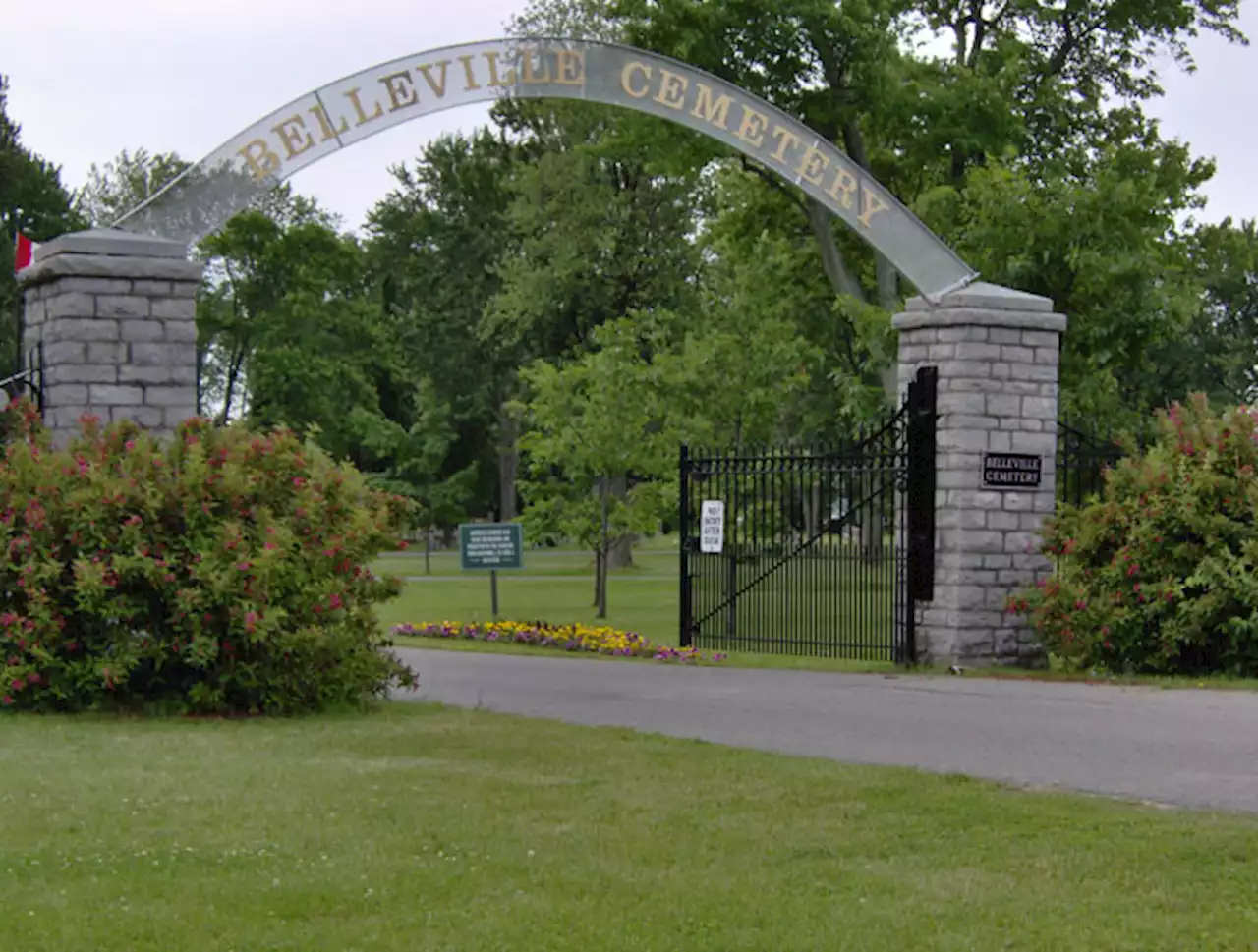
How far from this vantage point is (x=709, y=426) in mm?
29062

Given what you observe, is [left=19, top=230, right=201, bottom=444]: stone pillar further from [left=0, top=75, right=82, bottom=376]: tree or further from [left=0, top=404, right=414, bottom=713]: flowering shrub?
[left=0, top=75, right=82, bottom=376]: tree

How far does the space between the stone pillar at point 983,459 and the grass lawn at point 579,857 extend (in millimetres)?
7011

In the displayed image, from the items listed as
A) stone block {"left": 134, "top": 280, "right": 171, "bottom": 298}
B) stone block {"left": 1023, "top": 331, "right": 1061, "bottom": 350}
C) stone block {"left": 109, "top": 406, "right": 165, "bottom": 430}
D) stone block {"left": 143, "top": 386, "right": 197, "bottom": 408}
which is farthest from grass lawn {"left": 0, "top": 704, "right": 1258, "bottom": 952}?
stone block {"left": 1023, "top": 331, "right": 1061, "bottom": 350}

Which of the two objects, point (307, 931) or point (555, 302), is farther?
point (555, 302)

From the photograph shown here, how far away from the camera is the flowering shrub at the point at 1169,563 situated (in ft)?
49.0

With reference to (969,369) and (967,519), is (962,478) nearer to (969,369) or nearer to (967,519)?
(967,519)

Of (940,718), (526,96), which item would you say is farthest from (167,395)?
(940,718)

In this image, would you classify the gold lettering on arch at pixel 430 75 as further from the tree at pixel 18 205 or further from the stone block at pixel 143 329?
the tree at pixel 18 205

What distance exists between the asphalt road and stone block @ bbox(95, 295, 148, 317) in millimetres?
3949

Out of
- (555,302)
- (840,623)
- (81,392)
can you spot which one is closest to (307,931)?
(81,392)

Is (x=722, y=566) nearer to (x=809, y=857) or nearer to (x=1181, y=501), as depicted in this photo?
(x=1181, y=501)

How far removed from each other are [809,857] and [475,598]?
27.4 meters

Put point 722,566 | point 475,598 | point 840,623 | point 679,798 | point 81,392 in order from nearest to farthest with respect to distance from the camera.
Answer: point 679,798
point 81,392
point 840,623
point 722,566
point 475,598

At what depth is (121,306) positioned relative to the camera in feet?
46.4
